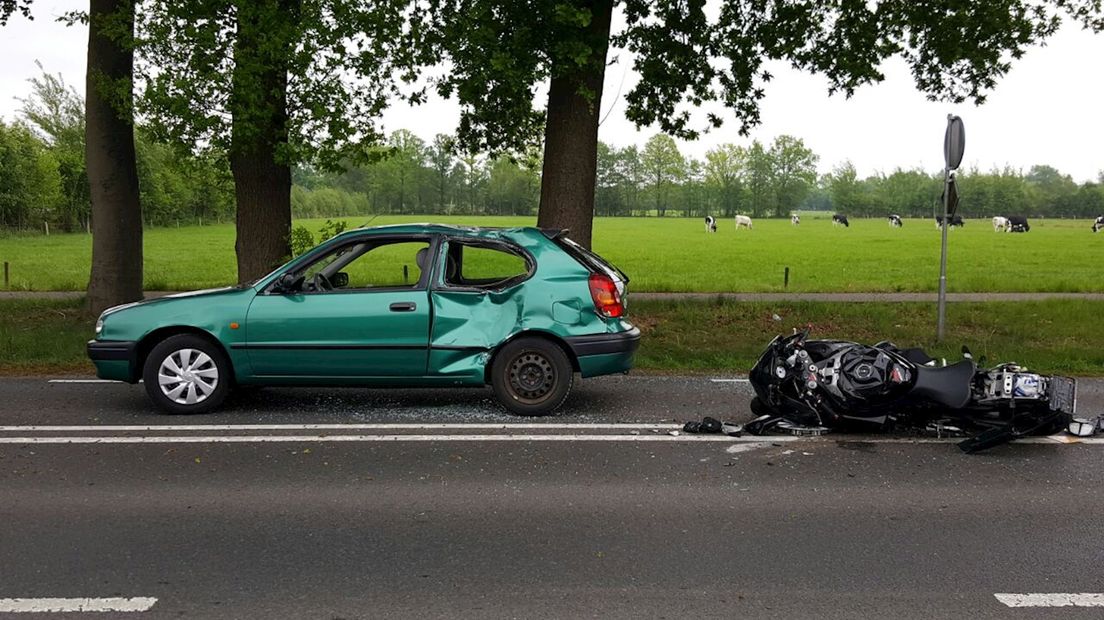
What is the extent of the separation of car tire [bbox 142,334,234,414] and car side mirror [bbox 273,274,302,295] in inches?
27.4

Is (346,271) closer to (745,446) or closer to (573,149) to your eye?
(745,446)

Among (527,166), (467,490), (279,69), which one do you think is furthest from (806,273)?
(467,490)

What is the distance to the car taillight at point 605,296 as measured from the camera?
732cm

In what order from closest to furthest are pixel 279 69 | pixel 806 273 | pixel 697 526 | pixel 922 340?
pixel 697 526 < pixel 279 69 < pixel 922 340 < pixel 806 273

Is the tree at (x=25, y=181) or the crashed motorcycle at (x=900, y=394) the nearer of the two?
the crashed motorcycle at (x=900, y=394)

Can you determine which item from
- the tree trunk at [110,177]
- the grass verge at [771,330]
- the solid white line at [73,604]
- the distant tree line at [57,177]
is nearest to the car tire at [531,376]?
the grass verge at [771,330]

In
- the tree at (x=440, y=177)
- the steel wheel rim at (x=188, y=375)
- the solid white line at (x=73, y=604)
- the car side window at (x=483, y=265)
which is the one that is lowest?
the solid white line at (x=73, y=604)

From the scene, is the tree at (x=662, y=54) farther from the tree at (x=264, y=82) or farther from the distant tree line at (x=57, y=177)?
the distant tree line at (x=57, y=177)

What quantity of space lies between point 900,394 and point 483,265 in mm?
3568

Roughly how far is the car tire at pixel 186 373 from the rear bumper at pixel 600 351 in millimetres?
2925

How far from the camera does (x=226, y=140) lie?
38.6 ft

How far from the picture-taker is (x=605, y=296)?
736 cm

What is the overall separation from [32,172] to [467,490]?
59215mm

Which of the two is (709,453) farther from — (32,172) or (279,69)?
(32,172)
